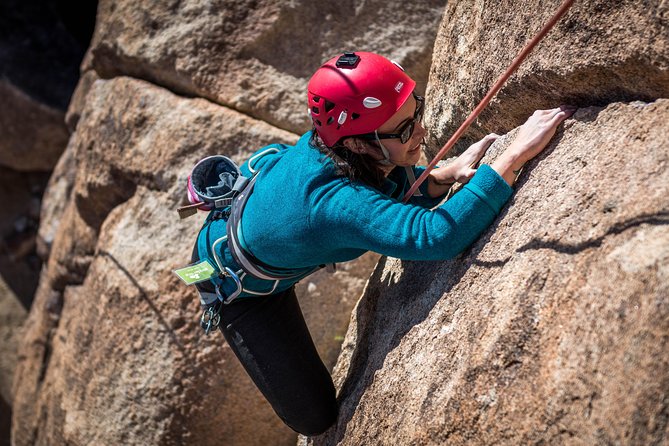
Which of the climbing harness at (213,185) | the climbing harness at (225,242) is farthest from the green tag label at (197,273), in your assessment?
the climbing harness at (213,185)

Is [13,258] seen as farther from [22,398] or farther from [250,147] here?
[250,147]

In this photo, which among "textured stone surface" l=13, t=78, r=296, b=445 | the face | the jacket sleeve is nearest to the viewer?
the jacket sleeve

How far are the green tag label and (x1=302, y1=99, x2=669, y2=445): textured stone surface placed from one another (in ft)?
2.77

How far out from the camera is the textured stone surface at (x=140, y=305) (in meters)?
4.12

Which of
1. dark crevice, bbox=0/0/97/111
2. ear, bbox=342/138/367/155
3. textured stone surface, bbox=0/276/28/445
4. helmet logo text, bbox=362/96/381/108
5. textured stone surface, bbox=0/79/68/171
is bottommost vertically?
textured stone surface, bbox=0/276/28/445

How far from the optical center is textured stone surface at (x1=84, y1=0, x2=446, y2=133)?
4488 millimetres

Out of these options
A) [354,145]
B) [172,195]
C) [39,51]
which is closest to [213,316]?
[354,145]

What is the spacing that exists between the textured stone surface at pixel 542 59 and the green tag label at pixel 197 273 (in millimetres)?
1306

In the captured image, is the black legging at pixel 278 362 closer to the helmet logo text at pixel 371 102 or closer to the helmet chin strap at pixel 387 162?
the helmet chin strap at pixel 387 162

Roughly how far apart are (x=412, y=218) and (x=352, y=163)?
14.4 inches

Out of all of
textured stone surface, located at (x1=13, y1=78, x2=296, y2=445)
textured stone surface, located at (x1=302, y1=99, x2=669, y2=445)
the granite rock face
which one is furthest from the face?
textured stone surface, located at (x1=13, y1=78, x2=296, y2=445)

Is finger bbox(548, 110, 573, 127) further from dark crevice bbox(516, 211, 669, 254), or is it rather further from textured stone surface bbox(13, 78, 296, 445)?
textured stone surface bbox(13, 78, 296, 445)

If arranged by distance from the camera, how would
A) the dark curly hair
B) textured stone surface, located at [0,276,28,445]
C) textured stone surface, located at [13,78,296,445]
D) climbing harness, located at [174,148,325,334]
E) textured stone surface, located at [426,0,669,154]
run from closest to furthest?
1. textured stone surface, located at [426,0,669,154]
2. the dark curly hair
3. climbing harness, located at [174,148,325,334]
4. textured stone surface, located at [13,78,296,445]
5. textured stone surface, located at [0,276,28,445]

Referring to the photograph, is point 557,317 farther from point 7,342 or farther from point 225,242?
point 7,342
